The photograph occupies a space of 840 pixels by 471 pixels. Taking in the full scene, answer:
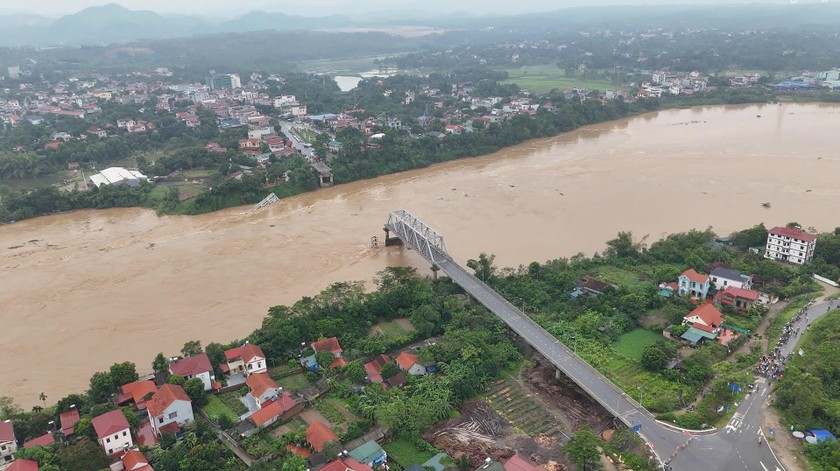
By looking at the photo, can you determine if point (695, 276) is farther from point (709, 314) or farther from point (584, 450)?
point (584, 450)

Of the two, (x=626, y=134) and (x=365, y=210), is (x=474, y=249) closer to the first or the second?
(x=365, y=210)

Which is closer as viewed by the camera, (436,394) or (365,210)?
(436,394)

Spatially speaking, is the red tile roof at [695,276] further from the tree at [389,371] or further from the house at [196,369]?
the house at [196,369]

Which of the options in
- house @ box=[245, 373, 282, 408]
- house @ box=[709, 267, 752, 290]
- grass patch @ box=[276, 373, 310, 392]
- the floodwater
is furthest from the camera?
the floodwater

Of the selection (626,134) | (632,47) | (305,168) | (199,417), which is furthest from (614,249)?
(632,47)

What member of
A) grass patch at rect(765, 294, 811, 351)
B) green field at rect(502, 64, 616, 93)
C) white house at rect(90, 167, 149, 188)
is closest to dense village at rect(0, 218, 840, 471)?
grass patch at rect(765, 294, 811, 351)

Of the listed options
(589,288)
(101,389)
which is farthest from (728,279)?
(101,389)

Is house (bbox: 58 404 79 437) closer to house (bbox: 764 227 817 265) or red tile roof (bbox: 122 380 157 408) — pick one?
red tile roof (bbox: 122 380 157 408)
